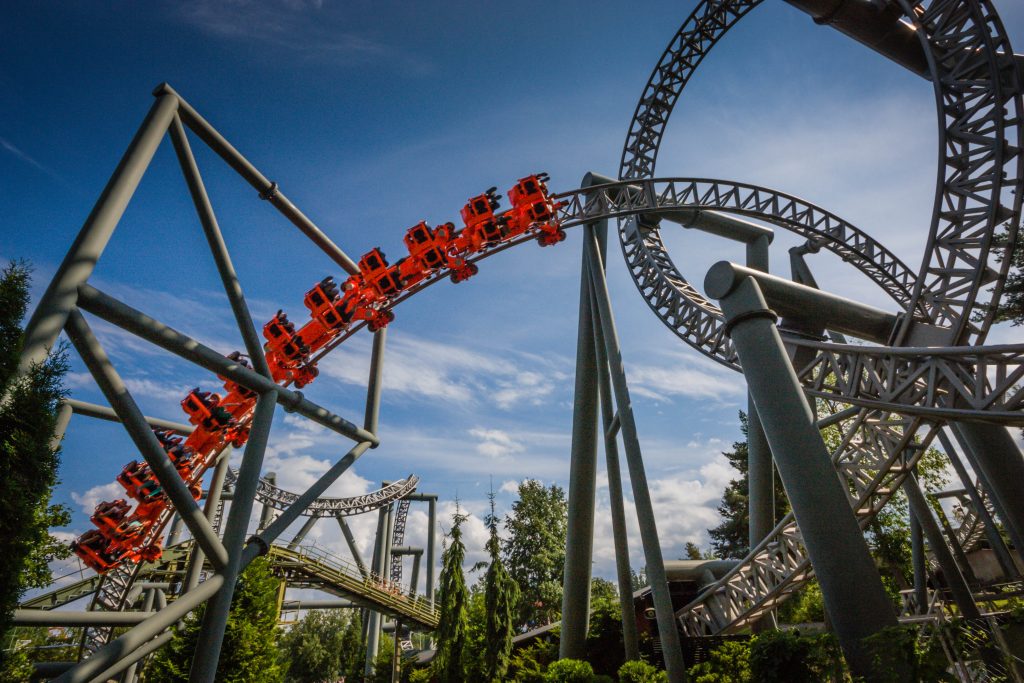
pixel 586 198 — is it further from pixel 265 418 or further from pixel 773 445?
pixel 265 418

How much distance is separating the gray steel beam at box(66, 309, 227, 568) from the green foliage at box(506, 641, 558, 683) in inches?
433

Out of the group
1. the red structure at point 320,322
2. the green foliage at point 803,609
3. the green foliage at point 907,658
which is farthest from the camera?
the green foliage at point 803,609

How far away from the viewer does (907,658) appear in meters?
5.16

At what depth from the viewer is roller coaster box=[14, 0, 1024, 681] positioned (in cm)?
413

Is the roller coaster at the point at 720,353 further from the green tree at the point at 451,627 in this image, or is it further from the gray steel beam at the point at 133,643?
the green tree at the point at 451,627

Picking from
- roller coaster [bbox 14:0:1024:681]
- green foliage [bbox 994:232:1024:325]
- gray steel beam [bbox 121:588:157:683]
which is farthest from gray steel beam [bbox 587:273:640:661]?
green foliage [bbox 994:232:1024:325]

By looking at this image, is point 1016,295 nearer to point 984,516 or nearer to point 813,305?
point 984,516

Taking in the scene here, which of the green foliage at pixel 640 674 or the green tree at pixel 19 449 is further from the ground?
the green tree at pixel 19 449

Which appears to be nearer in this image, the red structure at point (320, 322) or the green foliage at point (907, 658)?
the green foliage at point (907, 658)

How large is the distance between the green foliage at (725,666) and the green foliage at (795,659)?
2192mm

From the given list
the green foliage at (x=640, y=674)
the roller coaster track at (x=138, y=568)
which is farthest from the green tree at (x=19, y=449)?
the green foliage at (x=640, y=674)

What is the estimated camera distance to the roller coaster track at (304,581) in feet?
47.2

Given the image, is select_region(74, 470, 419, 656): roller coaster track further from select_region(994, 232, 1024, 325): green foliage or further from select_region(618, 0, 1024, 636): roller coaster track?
select_region(994, 232, 1024, 325): green foliage

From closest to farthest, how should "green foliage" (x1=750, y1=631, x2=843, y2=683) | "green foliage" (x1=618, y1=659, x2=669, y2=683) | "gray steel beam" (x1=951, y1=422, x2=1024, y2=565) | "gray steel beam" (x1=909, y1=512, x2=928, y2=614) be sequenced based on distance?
"green foliage" (x1=750, y1=631, x2=843, y2=683) → "green foliage" (x1=618, y1=659, x2=669, y2=683) → "gray steel beam" (x1=951, y1=422, x2=1024, y2=565) → "gray steel beam" (x1=909, y1=512, x2=928, y2=614)
